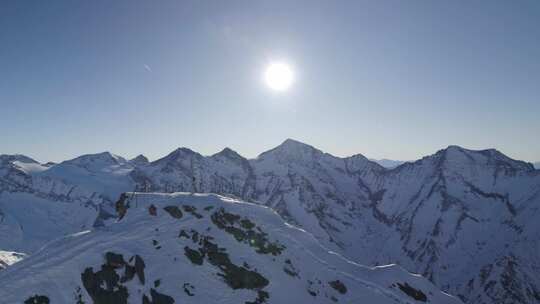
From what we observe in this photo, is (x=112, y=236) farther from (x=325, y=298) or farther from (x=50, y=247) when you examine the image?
(x=325, y=298)

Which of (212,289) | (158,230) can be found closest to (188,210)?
(158,230)

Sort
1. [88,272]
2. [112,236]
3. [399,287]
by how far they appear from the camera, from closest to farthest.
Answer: [88,272] < [112,236] < [399,287]

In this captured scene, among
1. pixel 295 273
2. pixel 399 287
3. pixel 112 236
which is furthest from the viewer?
pixel 399 287

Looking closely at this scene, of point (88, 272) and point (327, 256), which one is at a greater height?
point (327, 256)

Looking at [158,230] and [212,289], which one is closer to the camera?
[212,289]

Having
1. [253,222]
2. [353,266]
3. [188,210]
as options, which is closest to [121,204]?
[188,210]

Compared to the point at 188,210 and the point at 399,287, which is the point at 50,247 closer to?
the point at 188,210
